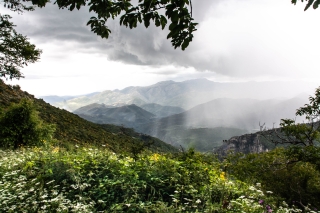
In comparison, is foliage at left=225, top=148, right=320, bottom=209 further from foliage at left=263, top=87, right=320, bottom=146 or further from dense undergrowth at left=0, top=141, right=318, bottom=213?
dense undergrowth at left=0, top=141, right=318, bottom=213

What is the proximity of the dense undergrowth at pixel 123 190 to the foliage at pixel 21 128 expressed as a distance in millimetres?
10554

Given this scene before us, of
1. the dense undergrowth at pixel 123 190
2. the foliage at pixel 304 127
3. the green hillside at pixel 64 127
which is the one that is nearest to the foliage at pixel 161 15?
the dense undergrowth at pixel 123 190

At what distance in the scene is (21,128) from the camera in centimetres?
1630

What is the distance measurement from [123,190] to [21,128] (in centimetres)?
1466

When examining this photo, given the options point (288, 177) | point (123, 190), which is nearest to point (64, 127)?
point (288, 177)

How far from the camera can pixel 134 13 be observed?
108 inches

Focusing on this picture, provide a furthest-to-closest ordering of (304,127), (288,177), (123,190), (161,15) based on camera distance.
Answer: (288,177) → (304,127) → (123,190) → (161,15)

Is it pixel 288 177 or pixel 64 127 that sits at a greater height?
pixel 64 127

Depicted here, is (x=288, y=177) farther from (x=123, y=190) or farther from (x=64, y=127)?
(x=64, y=127)

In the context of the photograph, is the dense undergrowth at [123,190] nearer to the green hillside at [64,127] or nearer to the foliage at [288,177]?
the foliage at [288,177]

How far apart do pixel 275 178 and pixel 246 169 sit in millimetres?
3702

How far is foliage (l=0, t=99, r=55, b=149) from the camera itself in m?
15.7

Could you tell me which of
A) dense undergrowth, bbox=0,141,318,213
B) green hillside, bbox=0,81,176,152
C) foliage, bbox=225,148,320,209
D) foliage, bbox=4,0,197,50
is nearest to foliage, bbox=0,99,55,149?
green hillside, bbox=0,81,176,152

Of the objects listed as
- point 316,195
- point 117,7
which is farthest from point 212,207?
point 316,195
